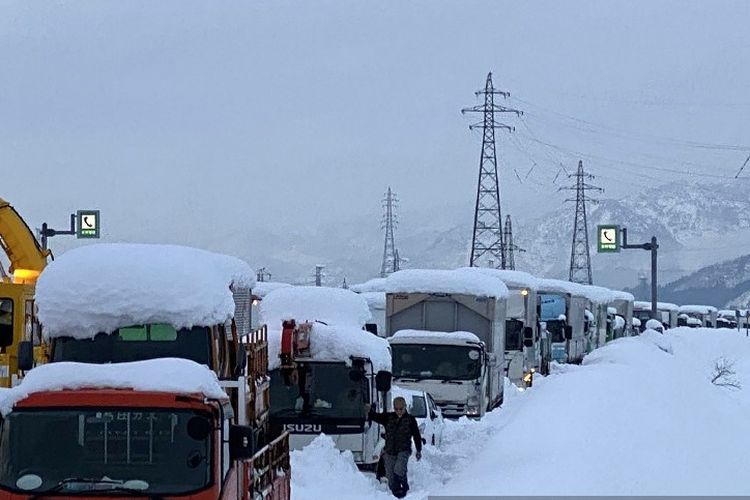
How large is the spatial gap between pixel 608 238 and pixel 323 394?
33406 millimetres

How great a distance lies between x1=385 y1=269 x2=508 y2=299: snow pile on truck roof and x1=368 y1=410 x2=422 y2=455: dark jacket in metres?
11.6

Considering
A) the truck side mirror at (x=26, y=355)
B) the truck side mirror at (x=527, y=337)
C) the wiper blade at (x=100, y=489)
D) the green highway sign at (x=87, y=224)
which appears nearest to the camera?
the wiper blade at (x=100, y=489)

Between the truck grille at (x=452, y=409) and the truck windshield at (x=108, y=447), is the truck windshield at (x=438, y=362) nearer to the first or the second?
the truck grille at (x=452, y=409)

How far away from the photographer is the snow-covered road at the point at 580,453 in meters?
15.2

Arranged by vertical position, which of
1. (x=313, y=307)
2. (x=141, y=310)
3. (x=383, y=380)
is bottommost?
(x=383, y=380)

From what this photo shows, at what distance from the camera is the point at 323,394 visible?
1775cm

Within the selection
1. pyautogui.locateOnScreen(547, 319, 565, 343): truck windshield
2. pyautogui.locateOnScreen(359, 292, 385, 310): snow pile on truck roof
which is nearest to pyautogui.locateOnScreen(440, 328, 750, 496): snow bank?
pyautogui.locateOnScreen(359, 292, 385, 310): snow pile on truck roof

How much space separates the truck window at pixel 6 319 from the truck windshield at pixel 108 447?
11.9 m

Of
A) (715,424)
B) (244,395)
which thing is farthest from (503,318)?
(244,395)

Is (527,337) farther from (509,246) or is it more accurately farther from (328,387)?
(509,246)

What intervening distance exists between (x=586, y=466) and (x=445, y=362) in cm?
1079

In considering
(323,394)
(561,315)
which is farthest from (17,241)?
(561,315)

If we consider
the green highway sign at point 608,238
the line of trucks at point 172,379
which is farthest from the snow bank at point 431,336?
the green highway sign at point 608,238

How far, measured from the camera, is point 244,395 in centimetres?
1236
